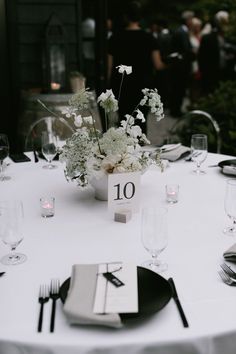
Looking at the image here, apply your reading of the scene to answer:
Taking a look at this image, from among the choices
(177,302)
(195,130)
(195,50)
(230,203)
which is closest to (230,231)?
(230,203)

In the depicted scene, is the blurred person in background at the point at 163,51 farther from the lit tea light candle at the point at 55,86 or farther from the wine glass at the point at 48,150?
the wine glass at the point at 48,150

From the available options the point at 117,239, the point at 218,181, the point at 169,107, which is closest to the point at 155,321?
the point at 117,239

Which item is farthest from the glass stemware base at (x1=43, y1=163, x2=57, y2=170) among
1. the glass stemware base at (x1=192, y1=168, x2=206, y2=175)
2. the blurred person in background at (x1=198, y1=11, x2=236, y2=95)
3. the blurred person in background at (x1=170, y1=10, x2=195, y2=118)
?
the blurred person in background at (x1=170, y1=10, x2=195, y2=118)

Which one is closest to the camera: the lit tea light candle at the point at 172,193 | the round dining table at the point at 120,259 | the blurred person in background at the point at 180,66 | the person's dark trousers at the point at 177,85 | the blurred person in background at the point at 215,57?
the round dining table at the point at 120,259

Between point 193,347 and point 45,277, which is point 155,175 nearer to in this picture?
point 45,277

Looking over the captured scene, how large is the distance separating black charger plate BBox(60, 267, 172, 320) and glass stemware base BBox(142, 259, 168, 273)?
0.08 metres

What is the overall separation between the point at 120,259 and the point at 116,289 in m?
0.23

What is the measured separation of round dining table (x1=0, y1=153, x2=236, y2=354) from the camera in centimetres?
101

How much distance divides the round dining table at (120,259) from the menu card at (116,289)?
0.04 metres

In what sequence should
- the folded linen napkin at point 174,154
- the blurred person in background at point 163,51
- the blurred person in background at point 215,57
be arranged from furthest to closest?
the blurred person in background at point 163,51 → the blurred person in background at point 215,57 → the folded linen napkin at point 174,154

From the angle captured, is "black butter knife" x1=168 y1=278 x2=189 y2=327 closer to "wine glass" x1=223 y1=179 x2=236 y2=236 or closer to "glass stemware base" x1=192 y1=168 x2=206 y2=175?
"wine glass" x1=223 y1=179 x2=236 y2=236

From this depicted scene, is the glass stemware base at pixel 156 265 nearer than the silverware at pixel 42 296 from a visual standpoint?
No

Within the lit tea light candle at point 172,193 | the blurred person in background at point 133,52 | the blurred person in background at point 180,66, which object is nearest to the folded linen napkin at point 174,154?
the lit tea light candle at point 172,193

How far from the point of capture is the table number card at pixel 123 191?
1.64m
